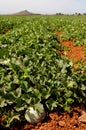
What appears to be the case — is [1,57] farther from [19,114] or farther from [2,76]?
[19,114]

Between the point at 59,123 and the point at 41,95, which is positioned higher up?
the point at 41,95

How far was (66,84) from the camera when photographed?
514 centimetres

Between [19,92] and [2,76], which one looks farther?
[2,76]

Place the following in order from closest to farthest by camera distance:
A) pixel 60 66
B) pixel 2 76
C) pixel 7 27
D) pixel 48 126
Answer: pixel 48 126 < pixel 2 76 < pixel 60 66 < pixel 7 27

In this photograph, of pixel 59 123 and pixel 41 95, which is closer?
pixel 59 123

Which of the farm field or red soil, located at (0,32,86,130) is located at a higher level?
the farm field

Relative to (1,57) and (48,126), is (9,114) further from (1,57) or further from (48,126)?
(1,57)

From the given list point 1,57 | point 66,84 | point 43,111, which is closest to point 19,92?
point 43,111

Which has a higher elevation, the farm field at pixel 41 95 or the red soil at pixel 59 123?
the farm field at pixel 41 95

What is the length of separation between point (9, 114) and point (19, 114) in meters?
0.14

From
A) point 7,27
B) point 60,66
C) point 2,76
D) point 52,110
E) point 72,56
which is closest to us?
point 52,110

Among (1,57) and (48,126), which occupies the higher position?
(1,57)

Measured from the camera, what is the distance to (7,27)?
2306 centimetres

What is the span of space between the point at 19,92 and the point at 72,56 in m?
5.78
